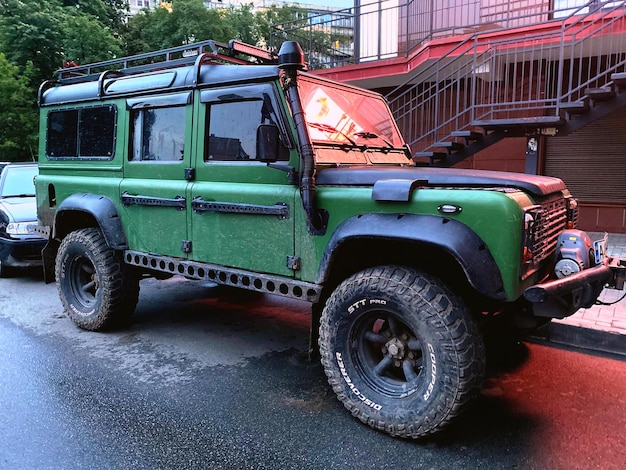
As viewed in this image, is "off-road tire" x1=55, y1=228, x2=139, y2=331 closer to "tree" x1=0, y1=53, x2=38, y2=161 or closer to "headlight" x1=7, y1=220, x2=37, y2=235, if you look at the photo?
"headlight" x1=7, y1=220, x2=37, y2=235

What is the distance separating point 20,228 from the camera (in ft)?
24.8

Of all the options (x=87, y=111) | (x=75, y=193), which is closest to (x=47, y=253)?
(x=75, y=193)

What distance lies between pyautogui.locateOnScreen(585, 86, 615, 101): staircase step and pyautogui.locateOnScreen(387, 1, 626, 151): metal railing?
14 centimetres

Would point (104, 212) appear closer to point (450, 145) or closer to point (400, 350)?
point (400, 350)

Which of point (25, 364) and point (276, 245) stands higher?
point (276, 245)

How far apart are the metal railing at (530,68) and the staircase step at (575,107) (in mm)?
43

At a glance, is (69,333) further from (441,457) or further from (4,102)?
(4,102)

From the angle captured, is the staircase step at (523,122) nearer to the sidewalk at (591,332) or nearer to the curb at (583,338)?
the sidewalk at (591,332)

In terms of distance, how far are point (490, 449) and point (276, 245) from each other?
1923 millimetres

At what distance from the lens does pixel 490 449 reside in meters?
3.10

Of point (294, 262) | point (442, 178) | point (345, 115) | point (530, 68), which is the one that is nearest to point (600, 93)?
point (530, 68)

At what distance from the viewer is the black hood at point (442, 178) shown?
3.18 metres

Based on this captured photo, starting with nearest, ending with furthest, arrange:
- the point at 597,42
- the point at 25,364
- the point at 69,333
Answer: the point at 25,364, the point at 69,333, the point at 597,42

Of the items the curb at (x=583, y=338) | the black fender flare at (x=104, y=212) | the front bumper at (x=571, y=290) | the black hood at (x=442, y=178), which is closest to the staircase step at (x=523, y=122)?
the curb at (x=583, y=338)
